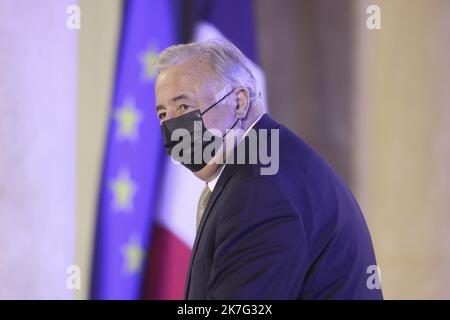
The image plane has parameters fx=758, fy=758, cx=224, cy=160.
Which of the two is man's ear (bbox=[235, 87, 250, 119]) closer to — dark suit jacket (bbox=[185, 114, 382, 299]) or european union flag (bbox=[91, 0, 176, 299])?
dark suit jacket (bbox=[185, 114, 382, 299])

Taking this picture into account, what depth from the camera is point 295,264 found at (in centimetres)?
154

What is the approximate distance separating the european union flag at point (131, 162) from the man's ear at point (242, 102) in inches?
76.4

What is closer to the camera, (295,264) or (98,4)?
(295,264)

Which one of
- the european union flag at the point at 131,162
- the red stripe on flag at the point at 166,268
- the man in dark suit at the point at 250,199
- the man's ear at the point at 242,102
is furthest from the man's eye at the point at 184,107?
the red stripe on flag at the point at 166,268

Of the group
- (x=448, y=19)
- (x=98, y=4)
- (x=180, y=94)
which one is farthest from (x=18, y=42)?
(x=448, y=19)

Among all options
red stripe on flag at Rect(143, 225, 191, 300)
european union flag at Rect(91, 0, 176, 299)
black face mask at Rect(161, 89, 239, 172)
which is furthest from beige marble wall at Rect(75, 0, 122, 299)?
black face mask at Rect(161, 89, 239, 172)

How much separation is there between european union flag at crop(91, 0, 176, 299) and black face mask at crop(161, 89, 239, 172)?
187 cm

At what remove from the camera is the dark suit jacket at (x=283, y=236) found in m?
1.52

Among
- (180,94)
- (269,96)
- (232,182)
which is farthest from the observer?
(269,96)

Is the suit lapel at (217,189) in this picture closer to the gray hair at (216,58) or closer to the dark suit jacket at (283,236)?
the dark suit jacket at (283,236)

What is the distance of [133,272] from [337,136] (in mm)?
1546

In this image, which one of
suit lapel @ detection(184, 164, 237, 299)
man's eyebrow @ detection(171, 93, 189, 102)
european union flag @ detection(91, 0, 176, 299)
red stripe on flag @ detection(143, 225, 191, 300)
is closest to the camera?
suit lapel @ detection(184, 164, 237, 299)

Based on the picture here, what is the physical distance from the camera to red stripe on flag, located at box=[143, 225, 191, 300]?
12.7 feet

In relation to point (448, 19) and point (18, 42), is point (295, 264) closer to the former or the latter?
point (18, 42)
